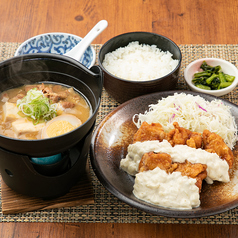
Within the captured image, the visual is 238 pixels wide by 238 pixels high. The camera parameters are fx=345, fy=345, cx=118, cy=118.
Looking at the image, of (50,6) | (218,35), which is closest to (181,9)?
(218,35)

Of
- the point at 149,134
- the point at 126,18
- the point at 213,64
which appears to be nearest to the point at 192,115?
the point at 149,134

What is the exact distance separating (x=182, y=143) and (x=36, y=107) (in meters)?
1.07

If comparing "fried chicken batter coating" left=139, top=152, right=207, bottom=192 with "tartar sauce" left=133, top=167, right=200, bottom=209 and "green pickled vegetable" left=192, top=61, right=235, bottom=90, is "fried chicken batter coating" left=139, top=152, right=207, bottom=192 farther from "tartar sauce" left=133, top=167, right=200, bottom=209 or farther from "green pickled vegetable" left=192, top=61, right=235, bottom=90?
"green pickled vegetable" left=192, top=61, right=235, bottom=90

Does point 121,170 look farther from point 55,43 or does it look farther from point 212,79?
point 55,43

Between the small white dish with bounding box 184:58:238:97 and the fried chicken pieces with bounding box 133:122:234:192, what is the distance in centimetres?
64

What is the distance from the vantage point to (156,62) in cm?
343

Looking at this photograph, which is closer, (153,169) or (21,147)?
(21,147)

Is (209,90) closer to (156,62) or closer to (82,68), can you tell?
(156,62)

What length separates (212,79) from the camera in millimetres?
3297

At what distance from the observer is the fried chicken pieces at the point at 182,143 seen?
230 centimetres

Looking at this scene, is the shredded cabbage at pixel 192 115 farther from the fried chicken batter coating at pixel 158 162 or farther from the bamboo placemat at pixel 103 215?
the bamboo placemat at pixel 103 215

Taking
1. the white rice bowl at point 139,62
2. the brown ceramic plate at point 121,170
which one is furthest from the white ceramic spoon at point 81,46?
the brown ceramic plate at point 121,170

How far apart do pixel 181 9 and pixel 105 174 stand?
2.90m

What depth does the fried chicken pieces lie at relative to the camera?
230 centimetres
